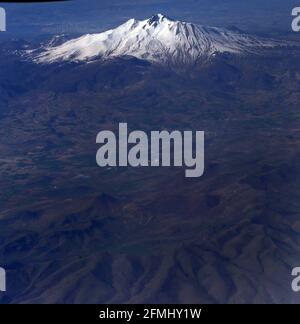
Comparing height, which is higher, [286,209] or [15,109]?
[15,109]

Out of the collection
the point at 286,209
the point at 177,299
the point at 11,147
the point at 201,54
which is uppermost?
the point at 201,54

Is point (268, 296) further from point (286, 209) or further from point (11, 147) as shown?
point (11, 147)

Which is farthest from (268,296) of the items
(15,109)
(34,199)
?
(15,109)

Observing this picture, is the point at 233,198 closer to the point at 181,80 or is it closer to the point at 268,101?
the point at 268,101

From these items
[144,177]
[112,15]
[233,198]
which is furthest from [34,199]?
[112,15]

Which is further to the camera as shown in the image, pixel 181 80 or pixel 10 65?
pixel 10 65

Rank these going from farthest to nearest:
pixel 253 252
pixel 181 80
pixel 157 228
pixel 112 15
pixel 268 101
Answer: pixel 112 15 < pixel 181 80 < pixel 268 101 < pixel 157 228 < pixel 253 252

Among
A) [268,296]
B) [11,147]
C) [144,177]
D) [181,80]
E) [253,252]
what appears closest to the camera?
[268,296]
